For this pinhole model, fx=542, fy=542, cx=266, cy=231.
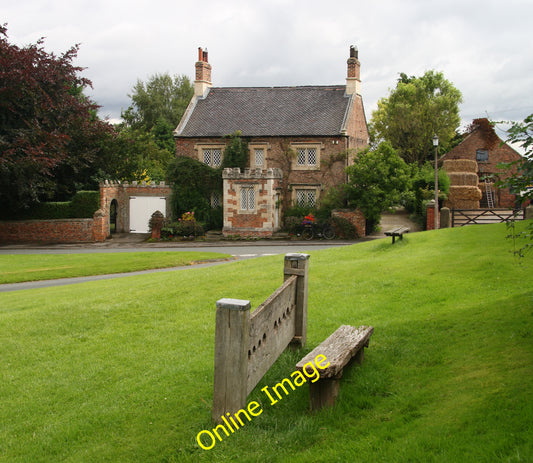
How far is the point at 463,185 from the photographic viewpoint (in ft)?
139

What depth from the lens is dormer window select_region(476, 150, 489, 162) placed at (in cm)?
4859

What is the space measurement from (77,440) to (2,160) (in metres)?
31.4

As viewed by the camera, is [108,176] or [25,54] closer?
[25,54]

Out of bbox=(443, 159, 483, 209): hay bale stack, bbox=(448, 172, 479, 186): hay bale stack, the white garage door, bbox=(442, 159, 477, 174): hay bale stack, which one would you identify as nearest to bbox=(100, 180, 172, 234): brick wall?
the white garage door

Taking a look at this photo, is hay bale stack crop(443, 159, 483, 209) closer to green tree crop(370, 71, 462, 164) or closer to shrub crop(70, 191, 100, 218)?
green tree crop(370, 71, 462, 164)

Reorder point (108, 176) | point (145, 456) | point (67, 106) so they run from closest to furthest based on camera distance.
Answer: point (145, 456)
point (67, 106)
point (108, 176)

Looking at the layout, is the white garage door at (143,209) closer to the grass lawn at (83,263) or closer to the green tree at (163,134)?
the grass lawn at (83,263)

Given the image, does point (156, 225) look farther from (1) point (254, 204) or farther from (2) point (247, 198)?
(1) point (254, 204)

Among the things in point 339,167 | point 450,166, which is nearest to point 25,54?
point 339,167

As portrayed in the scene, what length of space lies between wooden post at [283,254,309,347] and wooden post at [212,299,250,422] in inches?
79.0

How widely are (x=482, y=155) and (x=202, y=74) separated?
25.7 m

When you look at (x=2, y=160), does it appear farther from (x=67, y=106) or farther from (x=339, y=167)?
(x=339, y=167)

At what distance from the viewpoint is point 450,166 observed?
4372 cm

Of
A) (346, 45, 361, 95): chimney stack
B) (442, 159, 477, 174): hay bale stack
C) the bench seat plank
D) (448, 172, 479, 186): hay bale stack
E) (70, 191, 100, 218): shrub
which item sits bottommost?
the bench seat plank
